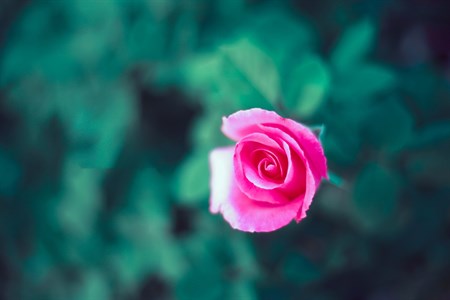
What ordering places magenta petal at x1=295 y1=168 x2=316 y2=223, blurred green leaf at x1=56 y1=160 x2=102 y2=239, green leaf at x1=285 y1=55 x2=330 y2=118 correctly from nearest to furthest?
magenta petal at x1=295 y1=168 x2=316 y2=223
green leaf at x1=285 y1=55 x2=330 y2=118
blurred green leaf at x1=56 y1=160 x2=102 y2=239

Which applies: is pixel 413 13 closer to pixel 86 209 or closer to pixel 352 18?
pixel 352 18

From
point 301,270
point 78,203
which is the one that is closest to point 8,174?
point 78,203

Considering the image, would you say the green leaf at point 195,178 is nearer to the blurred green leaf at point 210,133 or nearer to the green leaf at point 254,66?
the blurred green leaf at point 210,133

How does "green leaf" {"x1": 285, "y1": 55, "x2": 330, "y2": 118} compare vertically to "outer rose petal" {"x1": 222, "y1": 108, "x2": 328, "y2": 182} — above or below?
above

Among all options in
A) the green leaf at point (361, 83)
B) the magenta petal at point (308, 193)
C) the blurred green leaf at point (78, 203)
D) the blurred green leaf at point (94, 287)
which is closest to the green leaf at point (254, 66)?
the green leaf at point (361, 83)

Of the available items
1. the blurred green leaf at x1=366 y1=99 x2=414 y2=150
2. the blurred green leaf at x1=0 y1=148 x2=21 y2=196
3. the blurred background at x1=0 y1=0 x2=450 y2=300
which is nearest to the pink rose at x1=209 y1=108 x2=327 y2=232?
the blurred background at x1=0 y1=0 x2=450 y2=300

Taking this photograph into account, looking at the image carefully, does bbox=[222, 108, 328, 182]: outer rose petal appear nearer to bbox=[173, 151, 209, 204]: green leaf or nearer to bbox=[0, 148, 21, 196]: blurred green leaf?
bbox=[173, 151, 209, 204]: green leaf
